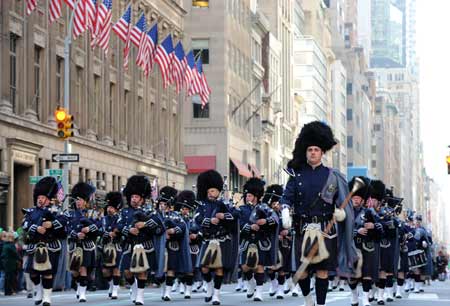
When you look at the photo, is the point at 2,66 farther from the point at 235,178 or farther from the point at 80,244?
the point at 235,178

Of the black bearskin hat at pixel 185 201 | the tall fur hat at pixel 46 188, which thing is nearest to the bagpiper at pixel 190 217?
the black bearskin hat at pixel 185 201

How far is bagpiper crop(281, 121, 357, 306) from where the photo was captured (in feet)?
53.4

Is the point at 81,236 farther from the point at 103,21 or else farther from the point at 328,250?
the point at 103,21

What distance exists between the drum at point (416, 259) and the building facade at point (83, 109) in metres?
15.9

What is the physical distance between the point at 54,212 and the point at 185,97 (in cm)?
5825

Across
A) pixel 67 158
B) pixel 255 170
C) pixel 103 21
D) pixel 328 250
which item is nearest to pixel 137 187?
pixel 328 250

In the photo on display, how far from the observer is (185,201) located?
30.5 metres

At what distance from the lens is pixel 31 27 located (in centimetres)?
4831

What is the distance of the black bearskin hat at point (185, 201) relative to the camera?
29842 mm

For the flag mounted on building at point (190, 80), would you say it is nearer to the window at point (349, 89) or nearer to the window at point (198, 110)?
the window at point (198, 110)

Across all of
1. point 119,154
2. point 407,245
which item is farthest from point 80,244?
point 119,154

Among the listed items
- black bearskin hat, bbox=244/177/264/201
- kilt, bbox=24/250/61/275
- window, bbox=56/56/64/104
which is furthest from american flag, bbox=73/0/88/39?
kilt, bbox=24/250/61/275

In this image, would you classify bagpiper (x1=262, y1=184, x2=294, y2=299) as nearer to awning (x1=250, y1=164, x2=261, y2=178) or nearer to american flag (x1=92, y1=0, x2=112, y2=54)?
american flag (x1=92, y1=0, x2=112, y2=54)

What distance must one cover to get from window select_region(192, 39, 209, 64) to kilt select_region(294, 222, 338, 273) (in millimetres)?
69344
